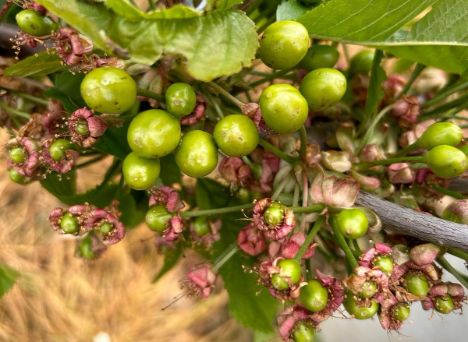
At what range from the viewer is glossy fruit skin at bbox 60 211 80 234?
49cm

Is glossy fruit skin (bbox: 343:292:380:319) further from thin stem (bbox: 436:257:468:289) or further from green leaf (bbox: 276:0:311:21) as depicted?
green leaf (bbox: 276:0:311:21)

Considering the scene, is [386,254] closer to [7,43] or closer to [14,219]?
[7,43]

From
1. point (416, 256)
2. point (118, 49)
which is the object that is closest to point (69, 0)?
point (118, 49)

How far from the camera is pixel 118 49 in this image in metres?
0.36

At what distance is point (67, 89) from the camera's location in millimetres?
490

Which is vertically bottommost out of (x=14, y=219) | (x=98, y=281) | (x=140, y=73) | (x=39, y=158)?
(x=98, y=281)

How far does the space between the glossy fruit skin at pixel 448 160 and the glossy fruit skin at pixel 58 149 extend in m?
0.39

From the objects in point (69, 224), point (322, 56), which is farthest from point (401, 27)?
point (69, 224)

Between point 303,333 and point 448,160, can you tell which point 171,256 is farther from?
point 448,160

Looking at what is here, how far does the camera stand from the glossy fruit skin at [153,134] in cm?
39

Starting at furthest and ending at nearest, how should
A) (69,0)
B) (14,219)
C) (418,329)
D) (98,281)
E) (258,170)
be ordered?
(98,281)
(14,219)
(418,329)
(258,170)
(69,0)

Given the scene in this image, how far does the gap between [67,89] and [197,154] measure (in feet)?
0.62

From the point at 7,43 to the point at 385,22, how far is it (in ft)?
1.58

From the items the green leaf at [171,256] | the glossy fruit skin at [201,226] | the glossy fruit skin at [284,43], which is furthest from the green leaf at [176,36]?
the green leaf at [171,256]
